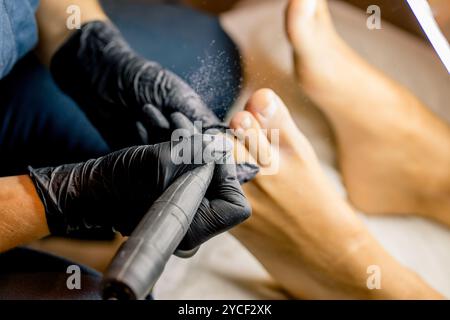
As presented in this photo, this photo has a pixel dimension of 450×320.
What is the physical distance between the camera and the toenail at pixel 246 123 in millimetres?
796

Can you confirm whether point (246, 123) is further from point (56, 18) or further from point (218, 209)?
point (56, 18)

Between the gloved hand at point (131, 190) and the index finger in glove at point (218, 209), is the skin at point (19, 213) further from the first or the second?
the index finger in glove at point (218, 209)

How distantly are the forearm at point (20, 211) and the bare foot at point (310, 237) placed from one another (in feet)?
1.16

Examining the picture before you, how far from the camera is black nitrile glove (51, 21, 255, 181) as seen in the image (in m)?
0.85

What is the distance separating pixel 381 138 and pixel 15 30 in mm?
773

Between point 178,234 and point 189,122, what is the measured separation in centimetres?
28

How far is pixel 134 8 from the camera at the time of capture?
122 centimetres

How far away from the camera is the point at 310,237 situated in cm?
94

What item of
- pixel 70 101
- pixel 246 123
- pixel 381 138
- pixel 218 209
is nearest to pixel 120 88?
pixel 70 101

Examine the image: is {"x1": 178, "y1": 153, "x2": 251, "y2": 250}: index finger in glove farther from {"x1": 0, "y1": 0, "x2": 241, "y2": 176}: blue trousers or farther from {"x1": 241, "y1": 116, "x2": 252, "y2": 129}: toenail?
{"x1": 0, "y1": 0, "x2": 241, "y2": 176}: blue trousers

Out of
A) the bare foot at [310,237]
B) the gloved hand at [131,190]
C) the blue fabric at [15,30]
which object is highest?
the blue fabric at [15,30]

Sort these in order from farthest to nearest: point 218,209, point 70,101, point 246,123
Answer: point 70,101 → point 246,123 → point 218,209

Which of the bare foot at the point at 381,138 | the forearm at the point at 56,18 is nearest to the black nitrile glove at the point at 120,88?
the forearm at the point at 56,18

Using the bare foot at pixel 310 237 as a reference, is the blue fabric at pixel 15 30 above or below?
above
